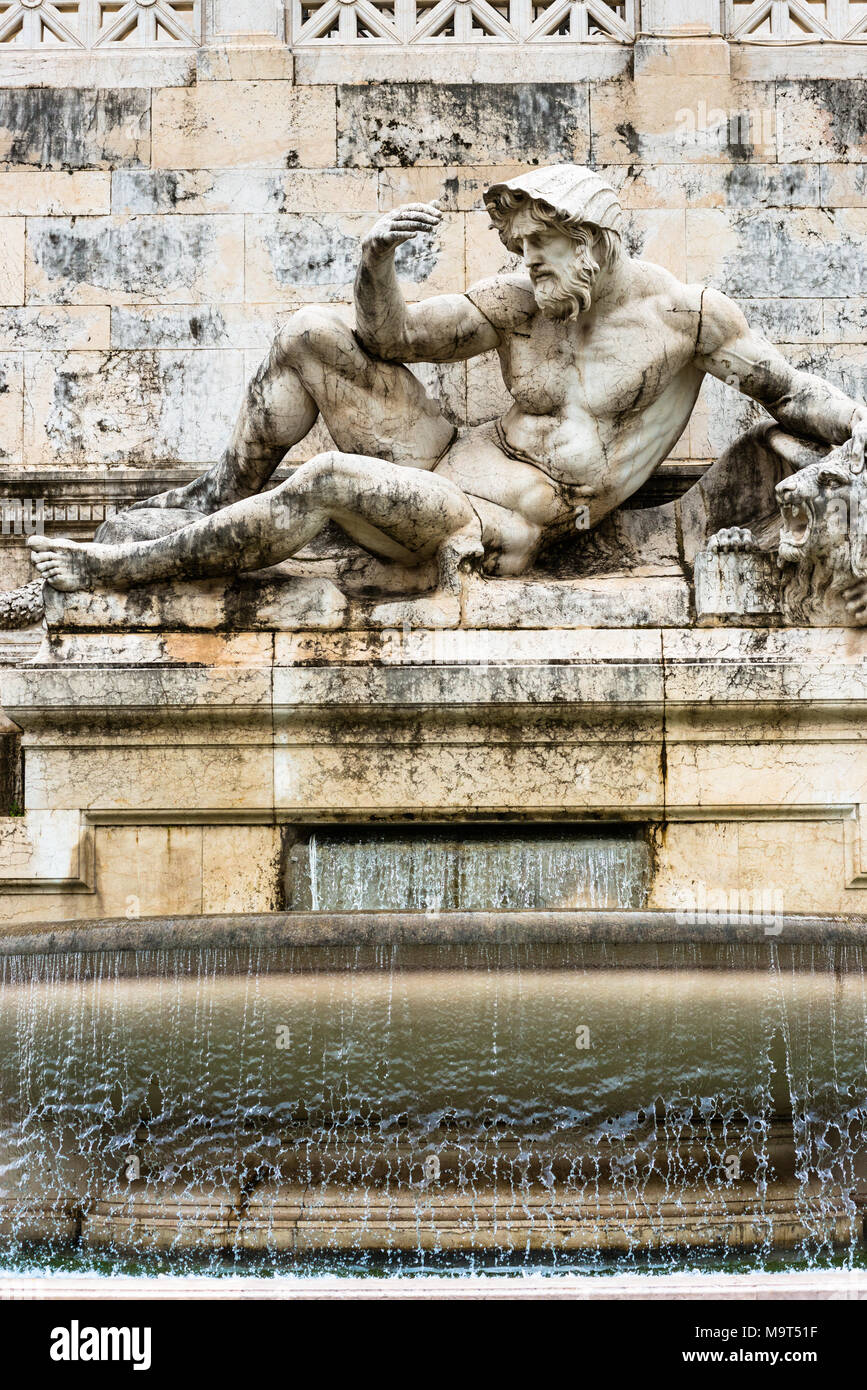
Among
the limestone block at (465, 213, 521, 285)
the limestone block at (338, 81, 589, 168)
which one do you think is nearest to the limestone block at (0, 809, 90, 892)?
the limestone block at (465, 213, 521, 285)

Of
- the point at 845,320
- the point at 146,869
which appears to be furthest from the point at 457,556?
the point at 845,320

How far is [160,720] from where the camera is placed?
24.9ft

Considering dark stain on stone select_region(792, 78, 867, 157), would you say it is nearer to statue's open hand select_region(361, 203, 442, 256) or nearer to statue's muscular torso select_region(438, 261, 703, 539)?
statue's muscular torso select_region(438, 261, 703, 539)

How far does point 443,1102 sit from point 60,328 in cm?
460

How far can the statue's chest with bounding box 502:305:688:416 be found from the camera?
802 cm

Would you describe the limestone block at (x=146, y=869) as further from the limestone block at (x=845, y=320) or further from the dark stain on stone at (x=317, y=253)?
the limestone block at (x=845, y=320)

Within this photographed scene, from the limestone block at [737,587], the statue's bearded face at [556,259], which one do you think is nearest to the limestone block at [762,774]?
the limestone block at [737,587]

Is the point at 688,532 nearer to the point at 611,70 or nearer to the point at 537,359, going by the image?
the point at 537,359

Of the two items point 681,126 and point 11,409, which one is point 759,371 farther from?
point 11,409

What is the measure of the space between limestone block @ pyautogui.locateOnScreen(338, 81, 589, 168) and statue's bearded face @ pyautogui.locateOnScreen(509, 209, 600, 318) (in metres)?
1.44

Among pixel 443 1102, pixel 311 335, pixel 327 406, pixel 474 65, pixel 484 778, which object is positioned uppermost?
pixel 474 65

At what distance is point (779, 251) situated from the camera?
29.6 ft

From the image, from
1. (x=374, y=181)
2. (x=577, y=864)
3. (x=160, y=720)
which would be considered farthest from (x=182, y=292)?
(x=577, y=864)

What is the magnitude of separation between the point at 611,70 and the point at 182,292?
2398 millimetres
